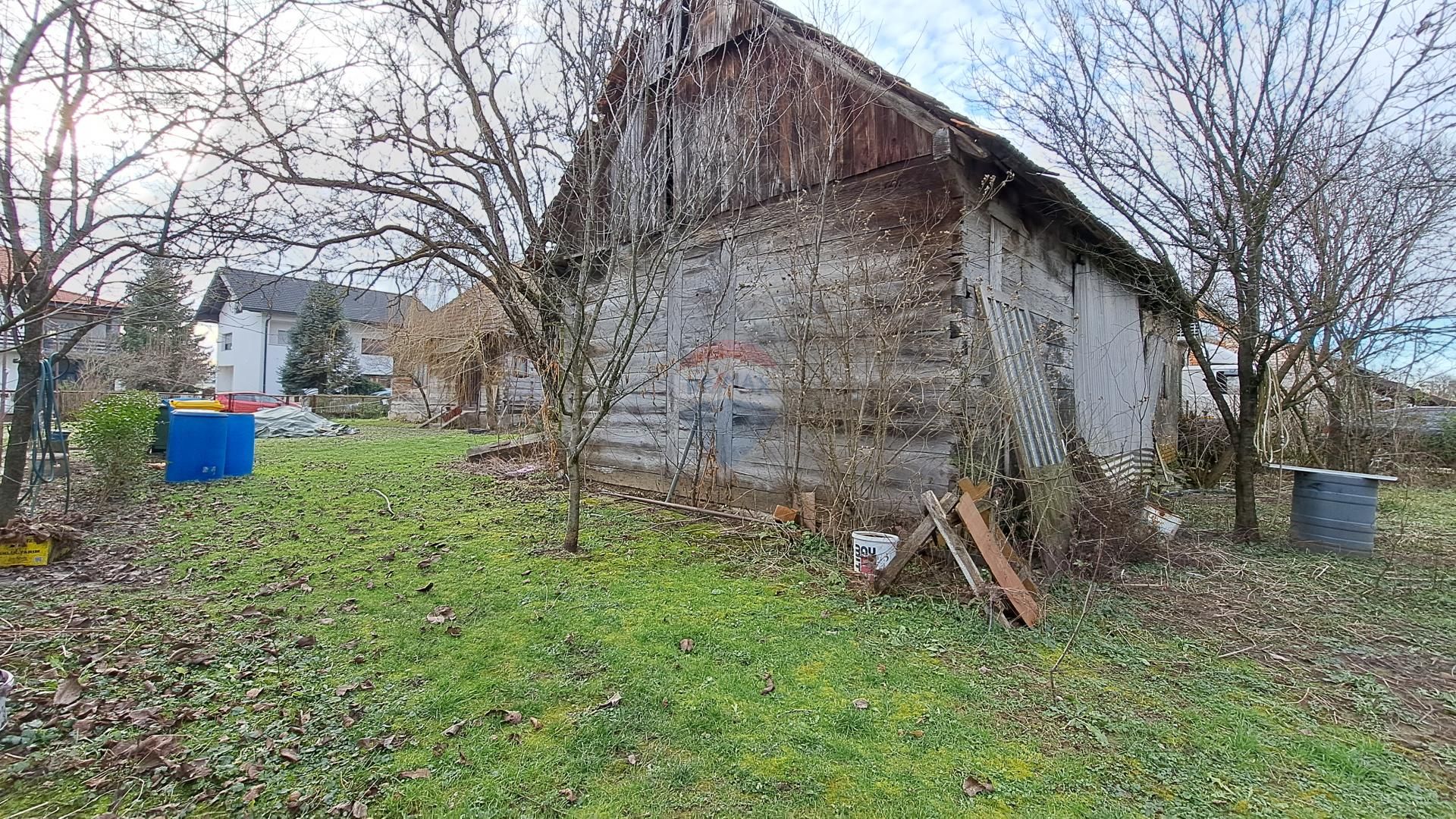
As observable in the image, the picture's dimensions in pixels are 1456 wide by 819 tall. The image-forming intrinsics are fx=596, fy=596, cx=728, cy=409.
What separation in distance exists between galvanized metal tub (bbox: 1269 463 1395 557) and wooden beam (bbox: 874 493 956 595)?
4.07 meters

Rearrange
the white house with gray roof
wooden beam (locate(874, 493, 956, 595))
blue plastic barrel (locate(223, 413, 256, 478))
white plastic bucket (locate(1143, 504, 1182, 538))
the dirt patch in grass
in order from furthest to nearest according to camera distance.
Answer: the white house with gray roof → blue plastic barrel (locate(223, 413, 256, 478)) → white plastic bucket (locate(1143, 504, 1182, 538)) → wooden beam (locate(874, 493, 956, 595)) → the dirt patch in grass

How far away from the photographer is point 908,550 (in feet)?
13.8

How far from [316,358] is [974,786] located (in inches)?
1278

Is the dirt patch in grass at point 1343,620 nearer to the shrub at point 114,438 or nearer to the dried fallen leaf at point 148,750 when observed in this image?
the dried fallen leaf at point 148,750

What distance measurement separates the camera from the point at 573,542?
17.6 feet

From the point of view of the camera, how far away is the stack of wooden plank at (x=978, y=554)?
3875mm

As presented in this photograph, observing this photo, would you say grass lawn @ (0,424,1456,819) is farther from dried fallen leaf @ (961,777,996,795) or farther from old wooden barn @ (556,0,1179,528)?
old wooden barn @ (556,0,1179,528)

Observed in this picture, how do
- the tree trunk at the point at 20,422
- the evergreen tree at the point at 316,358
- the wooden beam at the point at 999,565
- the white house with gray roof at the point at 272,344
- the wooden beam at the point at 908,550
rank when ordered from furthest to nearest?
the white house with gray roof at the point at 272,344 < the evergreen tree at the point at 316,358 < the tree trunk at the point at 20,422 < the wooden beam at the point at 908,550 < the wooden beam at the point at 999,565

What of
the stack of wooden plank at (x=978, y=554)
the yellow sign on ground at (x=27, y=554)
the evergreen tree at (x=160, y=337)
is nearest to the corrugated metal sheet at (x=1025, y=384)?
the stack of wooden plank at (x=978, y=554)

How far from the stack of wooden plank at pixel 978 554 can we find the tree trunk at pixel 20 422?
6850mm

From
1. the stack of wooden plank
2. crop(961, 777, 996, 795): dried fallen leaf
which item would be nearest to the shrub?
the stack of wooden plank

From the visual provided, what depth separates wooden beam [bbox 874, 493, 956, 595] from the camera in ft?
13.6

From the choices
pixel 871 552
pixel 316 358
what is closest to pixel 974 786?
pixel 871 552

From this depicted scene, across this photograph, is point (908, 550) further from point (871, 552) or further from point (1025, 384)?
point (1025, 384)
